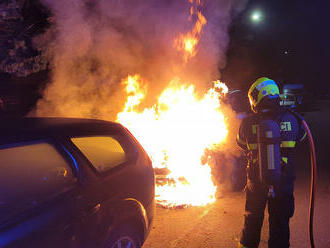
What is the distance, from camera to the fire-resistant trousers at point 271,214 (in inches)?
111

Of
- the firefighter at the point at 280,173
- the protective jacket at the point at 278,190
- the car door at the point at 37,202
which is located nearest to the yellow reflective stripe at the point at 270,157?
the firefighter at the point at 280,173

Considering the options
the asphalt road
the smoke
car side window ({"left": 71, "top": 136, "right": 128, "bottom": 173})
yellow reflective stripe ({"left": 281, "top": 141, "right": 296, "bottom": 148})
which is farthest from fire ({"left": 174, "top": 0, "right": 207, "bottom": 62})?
yellow reflective stripe ({"left": 281, "top": 141, "right": 296, "bottom": 148})

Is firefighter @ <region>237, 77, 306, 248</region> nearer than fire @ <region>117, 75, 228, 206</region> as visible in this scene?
Yes

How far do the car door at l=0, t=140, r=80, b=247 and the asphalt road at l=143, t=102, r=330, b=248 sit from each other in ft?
5.76

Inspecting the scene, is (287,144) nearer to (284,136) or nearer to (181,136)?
(284,136)

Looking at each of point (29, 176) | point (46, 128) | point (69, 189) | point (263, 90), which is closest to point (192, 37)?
point (263, 90)

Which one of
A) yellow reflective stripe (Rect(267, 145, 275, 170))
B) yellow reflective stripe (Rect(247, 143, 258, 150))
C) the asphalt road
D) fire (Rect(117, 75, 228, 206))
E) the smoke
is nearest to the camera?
yellow reflective stripe (Rect(267, 145, 275, 170))

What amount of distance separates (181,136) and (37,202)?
178 inches

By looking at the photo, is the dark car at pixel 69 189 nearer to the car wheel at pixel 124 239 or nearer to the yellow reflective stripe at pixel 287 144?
the car wheel at pixel 124 239

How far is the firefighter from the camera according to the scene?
2.81 metres

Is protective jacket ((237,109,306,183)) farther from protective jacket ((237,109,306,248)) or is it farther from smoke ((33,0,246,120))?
smoke ((33,0,246,120))

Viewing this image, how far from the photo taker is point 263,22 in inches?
818

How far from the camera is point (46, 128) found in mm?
2139

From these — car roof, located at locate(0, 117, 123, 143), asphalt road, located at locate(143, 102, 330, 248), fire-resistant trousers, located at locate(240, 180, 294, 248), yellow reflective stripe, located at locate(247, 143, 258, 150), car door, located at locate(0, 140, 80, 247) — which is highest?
Answer: car roof, located at locate(0, 117, 123, 143)
